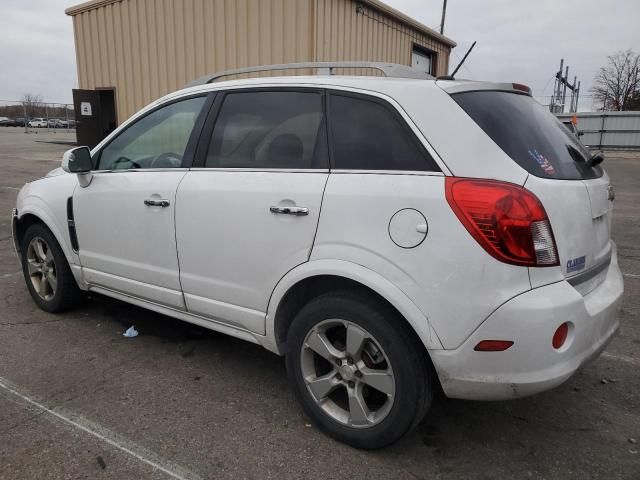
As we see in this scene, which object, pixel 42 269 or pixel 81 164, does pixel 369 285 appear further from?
pixel 42 269

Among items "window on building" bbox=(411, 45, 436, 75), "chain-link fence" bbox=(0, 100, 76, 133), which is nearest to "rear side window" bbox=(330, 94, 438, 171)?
"window on building" bbox=(411, 45, 436, 75)

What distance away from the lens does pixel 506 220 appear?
81.3 inches

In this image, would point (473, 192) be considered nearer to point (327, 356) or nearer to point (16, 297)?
point (327, 356)

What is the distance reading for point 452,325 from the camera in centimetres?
214

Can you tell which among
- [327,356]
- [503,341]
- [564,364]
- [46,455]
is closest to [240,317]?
[327,356]

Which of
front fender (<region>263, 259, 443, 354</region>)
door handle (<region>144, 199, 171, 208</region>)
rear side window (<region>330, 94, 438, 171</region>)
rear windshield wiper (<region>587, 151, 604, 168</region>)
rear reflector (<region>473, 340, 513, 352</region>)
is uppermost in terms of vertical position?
rear side window (<region>330, 94, 438, 171</region>)

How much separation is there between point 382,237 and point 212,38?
899 cm

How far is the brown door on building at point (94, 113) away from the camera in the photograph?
12938 mm

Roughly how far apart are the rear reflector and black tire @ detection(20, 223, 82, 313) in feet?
10.4

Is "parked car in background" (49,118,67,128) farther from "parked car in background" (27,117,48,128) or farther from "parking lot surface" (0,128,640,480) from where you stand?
"parking lot surface" (0,128,640,480)

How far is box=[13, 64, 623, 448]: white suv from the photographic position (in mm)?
2102

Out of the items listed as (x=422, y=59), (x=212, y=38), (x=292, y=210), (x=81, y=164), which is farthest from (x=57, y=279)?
(x=422, y=59)

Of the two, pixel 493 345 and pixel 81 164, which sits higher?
pixel 81 164

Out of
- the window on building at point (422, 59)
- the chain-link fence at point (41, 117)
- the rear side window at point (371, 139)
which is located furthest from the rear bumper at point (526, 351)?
the chain-link fence at point (41, 117)
